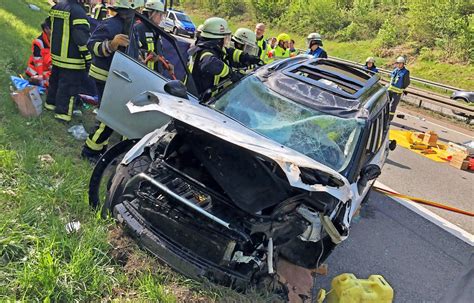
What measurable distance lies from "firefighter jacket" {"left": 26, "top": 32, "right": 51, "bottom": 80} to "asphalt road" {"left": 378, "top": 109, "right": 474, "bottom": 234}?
5.45 metres

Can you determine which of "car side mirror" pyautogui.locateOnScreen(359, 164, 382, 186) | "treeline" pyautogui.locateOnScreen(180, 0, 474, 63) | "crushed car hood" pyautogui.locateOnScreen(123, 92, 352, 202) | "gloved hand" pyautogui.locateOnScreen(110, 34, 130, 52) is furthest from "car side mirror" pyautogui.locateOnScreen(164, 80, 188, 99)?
"treeline" pyautogui.locateOnScreen(180, 0, 474, 63)

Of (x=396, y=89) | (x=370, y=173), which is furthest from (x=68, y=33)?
(x=396, y=89)

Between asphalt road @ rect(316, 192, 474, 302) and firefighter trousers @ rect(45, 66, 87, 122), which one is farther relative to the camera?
firefighter trousers @ rect(45, 66, 87, 122)

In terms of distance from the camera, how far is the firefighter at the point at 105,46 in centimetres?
430

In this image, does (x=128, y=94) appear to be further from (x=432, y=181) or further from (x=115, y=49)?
(x=432, y=181)

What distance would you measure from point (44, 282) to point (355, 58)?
79.3 feet

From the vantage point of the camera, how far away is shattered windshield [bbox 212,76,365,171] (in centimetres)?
350

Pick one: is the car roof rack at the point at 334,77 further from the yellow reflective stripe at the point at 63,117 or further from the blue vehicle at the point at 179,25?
the blue vehicle at the point at 179,25

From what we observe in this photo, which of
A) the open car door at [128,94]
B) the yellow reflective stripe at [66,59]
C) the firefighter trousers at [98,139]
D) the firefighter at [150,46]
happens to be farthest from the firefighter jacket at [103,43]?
the yellow reflective stripe at [66,59]

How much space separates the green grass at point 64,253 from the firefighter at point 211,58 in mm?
1770

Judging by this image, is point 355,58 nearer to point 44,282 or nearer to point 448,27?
point 448,27

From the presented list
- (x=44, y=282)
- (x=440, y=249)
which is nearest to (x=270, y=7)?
(x=440, y=249)

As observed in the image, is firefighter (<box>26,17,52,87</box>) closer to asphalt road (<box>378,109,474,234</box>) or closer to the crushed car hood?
the crushed car hood

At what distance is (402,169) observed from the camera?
734cm
